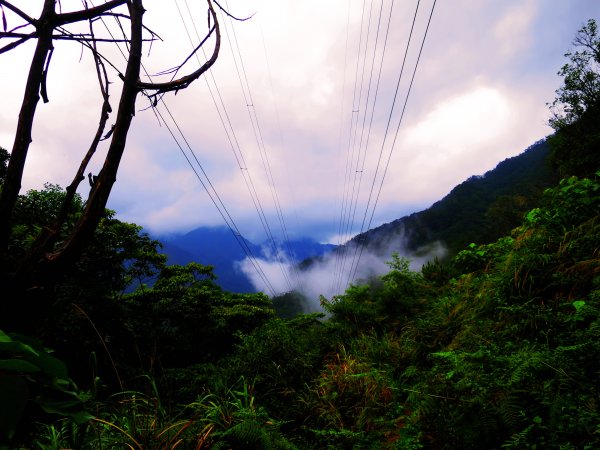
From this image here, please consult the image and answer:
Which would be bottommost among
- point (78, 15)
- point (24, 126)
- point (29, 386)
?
point (29, 386)

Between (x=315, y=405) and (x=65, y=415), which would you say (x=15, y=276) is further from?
(x=315, y=405)

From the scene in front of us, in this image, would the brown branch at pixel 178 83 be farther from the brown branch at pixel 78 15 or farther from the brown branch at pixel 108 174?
the brown branch at pixel 78 15

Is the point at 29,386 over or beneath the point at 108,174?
beneath

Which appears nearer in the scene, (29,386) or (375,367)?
(29,386)

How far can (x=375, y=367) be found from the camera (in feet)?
16.1

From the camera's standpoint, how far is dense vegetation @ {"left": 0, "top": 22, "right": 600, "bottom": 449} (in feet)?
4.19

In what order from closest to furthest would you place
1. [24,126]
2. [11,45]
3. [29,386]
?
[29,386] → [24,126] → [11,45]

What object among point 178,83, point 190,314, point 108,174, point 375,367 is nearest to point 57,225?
point 108,174

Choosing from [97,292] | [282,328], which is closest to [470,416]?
[282,328]

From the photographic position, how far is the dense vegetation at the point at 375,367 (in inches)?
50.3

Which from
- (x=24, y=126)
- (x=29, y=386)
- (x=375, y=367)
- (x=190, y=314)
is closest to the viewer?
(x=29, y=386)

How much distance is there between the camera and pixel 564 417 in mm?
1929

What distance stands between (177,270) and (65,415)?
13.7 metres

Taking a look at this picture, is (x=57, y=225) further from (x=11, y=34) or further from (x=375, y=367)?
(x=375, y=367)
